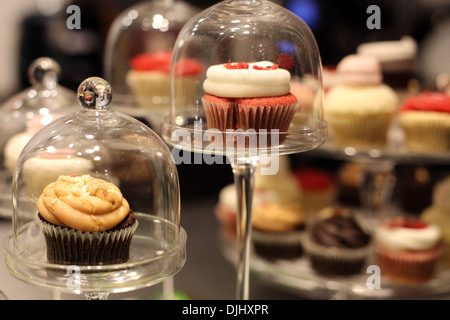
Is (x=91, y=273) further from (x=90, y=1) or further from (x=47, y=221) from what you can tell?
(x=90, y=1)

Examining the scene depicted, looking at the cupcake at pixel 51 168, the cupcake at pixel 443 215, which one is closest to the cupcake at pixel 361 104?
the cupcake at pixel 443 215

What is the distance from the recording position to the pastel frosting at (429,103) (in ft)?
5.27

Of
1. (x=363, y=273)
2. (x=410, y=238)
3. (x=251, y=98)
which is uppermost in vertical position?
(x=251, y=98)

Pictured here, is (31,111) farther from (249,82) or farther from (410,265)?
(410,265)

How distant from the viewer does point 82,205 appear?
2.54ft

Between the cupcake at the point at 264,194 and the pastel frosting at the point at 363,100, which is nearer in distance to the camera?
the pastel frosting at the point at 363,100

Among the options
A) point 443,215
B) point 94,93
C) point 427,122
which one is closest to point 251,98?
point 94,93

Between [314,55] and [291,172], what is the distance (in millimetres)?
1094

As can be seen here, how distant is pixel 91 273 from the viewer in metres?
0.77

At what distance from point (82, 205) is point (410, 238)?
1.14 meters

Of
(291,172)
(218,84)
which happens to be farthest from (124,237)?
(291,172)

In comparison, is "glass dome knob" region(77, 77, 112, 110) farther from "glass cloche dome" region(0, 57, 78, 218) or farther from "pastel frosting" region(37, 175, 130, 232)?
"glass cloche dome" region(0, 57, 78, 218)

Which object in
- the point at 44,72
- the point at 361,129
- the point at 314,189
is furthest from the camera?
the point at 314,189

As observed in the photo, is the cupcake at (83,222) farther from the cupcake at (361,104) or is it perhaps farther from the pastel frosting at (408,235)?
the pastel frosting at (408,235)
